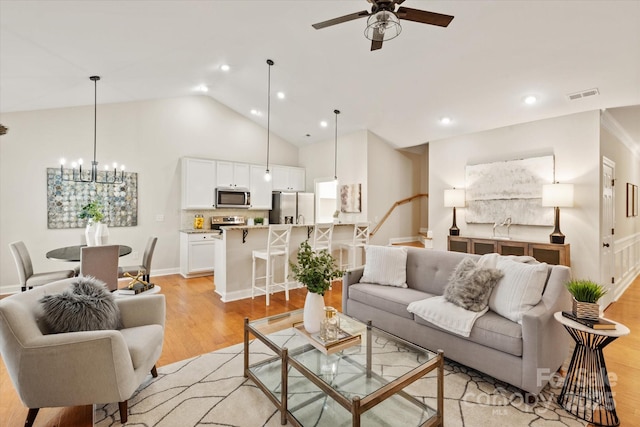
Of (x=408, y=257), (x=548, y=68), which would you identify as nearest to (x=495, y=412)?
(x=408, y=257)

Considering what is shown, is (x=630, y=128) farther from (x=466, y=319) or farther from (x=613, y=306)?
(x=466, y=319)

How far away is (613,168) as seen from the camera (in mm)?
4574

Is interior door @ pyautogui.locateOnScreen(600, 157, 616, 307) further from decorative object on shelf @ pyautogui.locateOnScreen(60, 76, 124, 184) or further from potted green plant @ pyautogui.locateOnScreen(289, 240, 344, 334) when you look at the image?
decorative object on shelf @ pyautogui.locateOnScreen(60, 76, 124, 184)

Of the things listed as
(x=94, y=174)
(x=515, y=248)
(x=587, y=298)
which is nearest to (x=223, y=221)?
(x=94, y=174)

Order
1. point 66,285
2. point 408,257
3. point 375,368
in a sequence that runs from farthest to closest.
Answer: point 408,257 < point 66,285 < point 375,368

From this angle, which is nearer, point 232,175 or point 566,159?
point 566,159

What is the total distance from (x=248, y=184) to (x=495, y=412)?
19.6 ft

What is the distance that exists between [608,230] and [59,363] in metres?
6.15

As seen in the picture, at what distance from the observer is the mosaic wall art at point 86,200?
498 centimetres

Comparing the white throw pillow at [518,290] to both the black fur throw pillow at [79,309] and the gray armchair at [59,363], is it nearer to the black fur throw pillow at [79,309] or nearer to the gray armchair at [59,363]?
the gray armchair at [59,363]

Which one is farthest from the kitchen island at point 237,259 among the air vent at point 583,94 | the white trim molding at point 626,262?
the white trim molding at point 626,262

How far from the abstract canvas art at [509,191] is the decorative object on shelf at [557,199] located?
0.76 ft

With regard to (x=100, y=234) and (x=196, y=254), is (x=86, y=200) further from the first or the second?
(x=196, y=254)

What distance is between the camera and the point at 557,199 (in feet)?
13.2
